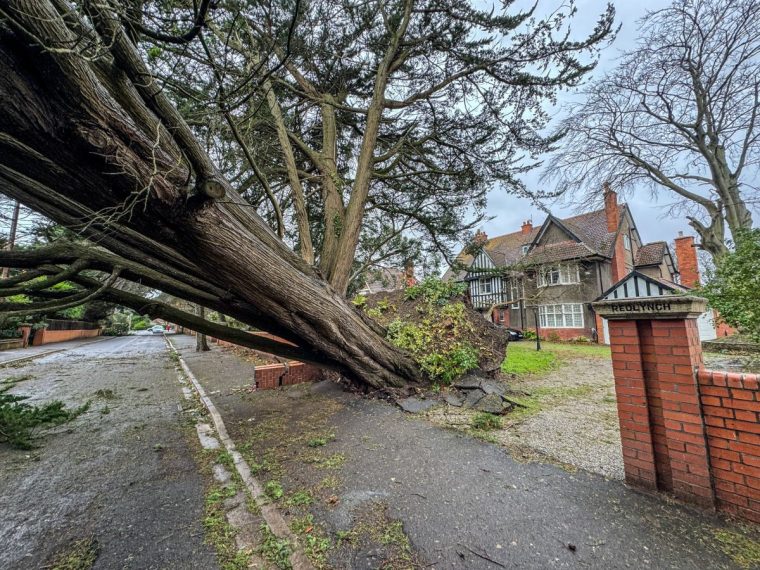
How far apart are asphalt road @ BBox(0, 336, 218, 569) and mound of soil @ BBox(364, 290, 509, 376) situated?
4.38m

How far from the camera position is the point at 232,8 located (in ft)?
13.3

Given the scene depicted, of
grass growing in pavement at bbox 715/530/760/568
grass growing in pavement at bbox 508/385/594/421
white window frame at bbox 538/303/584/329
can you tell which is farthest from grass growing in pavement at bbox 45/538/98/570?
white window frame at bbox 538/303/584/329

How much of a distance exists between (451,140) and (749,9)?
10.9 metres

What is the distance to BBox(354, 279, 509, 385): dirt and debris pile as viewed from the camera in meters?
6.14

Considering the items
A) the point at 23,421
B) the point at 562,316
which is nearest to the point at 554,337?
the point at 562,316

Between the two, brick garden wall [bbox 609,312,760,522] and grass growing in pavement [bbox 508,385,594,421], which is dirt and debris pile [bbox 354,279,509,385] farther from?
brick garden wall [bbox 609,312,760,522]

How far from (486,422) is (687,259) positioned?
25185 mm

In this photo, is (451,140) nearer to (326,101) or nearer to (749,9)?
(326,101)

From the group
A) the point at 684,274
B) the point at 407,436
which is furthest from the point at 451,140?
the point at 684,274

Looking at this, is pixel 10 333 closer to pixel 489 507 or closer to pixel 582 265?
pixel 489 507

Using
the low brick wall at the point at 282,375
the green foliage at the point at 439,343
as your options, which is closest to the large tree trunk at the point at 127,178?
the green foliage at the point at 439,343

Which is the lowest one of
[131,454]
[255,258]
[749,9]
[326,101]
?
[131,454]

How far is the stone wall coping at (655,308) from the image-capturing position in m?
2.44

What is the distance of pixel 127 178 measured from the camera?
2.81 meters
